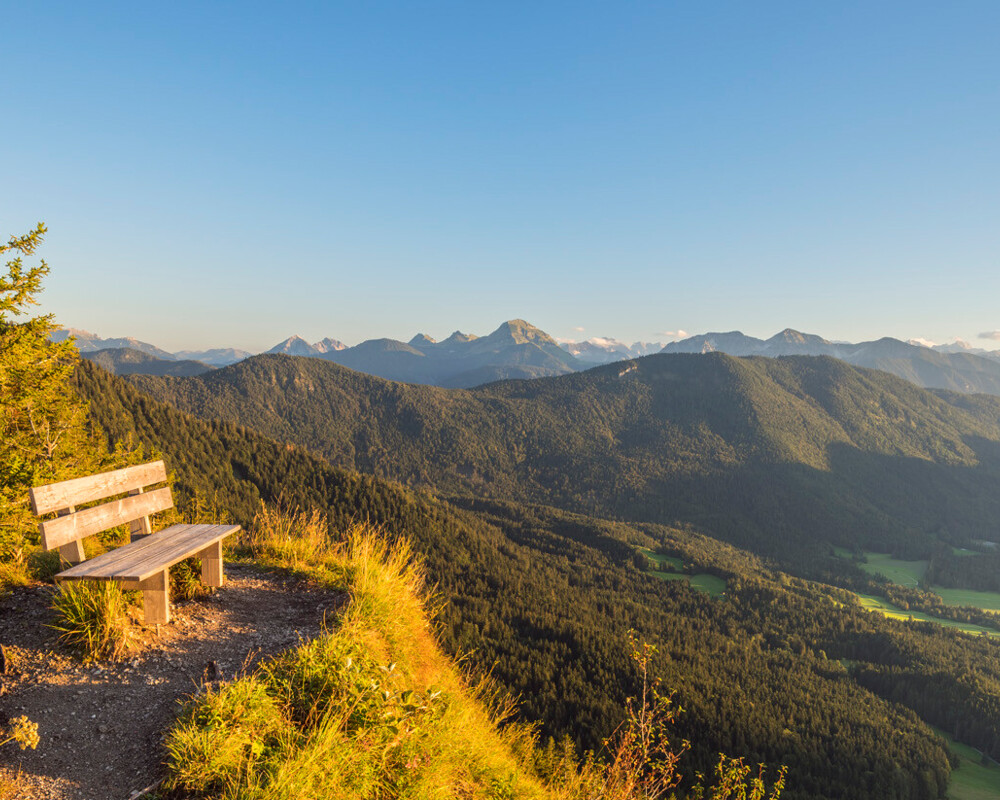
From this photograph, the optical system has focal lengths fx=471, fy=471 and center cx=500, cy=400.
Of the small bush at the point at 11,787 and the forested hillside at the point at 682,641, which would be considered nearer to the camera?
the small bush at the point at 11,787

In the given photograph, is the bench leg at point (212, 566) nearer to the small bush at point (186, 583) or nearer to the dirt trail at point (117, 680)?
the small bush at point (186, 583)

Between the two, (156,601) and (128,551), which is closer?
(156,601)

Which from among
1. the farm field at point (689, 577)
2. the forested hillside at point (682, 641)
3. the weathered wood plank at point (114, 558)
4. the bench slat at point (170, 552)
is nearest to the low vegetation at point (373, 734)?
the bench slat at point (170, 552)

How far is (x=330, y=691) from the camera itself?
5418mm

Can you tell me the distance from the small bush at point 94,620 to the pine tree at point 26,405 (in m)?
6.06

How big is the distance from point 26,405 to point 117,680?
13104 millimetres

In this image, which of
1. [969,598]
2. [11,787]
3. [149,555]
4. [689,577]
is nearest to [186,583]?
[149,555]

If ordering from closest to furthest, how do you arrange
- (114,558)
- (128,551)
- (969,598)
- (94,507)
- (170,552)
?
(114,558) < (170,552) < (128,551) < (94,507) < (969,598)

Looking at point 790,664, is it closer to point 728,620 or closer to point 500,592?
point 728,620

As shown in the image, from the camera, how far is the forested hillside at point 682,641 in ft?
260

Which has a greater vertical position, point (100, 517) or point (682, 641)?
point (100, 517)

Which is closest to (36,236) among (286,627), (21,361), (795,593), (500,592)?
(21,361)

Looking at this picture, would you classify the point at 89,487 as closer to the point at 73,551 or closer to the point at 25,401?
the point at 73,551

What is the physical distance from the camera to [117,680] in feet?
18.6
